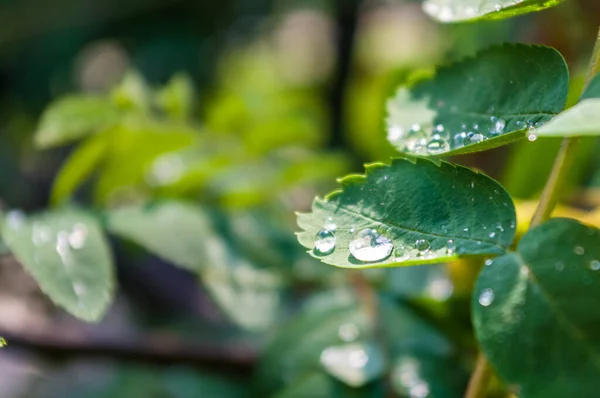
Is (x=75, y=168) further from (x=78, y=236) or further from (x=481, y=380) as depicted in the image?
(x=481, y=380)

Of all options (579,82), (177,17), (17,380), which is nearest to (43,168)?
(177,17)

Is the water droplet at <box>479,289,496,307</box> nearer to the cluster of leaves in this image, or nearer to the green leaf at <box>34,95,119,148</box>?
the cluster of leaves

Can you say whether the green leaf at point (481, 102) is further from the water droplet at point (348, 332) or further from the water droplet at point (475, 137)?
the water droplet at point (348, 332)

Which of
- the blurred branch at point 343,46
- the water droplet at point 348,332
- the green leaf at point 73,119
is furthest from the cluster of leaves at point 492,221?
the blurred branch at point 343,46

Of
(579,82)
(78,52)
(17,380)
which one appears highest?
(579,82)

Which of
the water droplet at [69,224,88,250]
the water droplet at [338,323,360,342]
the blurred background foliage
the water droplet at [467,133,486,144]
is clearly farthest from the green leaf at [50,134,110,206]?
the water droplet at [467,133,486,144]

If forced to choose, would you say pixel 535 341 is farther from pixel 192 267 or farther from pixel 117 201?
pixel 117 201
